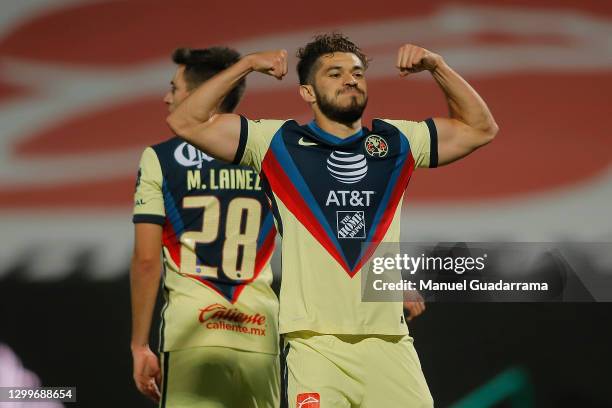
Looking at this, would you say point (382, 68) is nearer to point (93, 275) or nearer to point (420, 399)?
point (93, 275)

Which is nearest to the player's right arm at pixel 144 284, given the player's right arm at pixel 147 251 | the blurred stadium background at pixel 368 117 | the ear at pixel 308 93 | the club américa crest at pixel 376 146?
the player's right arm at pixel 147 251

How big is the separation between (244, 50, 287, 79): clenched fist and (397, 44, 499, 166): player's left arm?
420 millimetres

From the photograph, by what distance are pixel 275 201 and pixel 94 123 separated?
2521mm

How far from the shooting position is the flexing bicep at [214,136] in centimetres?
312

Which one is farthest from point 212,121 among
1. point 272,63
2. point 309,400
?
point 309,400

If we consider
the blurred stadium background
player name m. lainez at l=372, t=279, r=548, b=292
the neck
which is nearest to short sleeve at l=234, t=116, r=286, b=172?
the neck

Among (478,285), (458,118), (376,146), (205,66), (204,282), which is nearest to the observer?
(376,146)

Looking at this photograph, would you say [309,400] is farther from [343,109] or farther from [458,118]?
[458,118]

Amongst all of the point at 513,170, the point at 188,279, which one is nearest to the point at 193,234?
the point at 188,279

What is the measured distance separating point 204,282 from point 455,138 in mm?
1122

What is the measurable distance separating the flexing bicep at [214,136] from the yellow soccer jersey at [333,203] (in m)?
0.03

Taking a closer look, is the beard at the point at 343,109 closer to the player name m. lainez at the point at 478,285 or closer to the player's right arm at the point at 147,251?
the player's right arm at the point at 147,251

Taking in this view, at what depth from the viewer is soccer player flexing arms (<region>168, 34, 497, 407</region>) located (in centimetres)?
291

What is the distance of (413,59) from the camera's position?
313 cm
